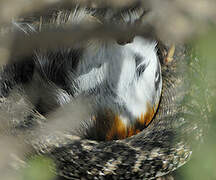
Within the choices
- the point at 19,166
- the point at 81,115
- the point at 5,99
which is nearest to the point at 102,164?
the point at 81,115

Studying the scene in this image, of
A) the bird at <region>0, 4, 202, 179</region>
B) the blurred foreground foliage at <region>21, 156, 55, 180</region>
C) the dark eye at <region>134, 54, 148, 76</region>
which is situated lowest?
the blurred foreground foliage at <region>21, 156, 55, 180</region>

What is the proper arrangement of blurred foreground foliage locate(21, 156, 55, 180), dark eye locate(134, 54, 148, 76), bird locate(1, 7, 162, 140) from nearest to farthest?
blurred foreground foliage locate(21, 156, 55, 180) < bird locate(1, 7, 162, 140) < dark eye locate(134, 54, 148, 76)

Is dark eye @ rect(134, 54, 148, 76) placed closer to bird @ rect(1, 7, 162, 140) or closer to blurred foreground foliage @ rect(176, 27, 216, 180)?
bird @ rect(1, 7, 162, 140)

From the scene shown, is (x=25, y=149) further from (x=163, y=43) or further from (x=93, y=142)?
(x=163, y=43)

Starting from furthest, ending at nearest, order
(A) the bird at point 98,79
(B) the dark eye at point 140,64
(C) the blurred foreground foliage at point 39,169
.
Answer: (B) the dark eye at point 140,64, (A) the bird at point 98,79, (C) the blurred foreground foliage at point 39,169

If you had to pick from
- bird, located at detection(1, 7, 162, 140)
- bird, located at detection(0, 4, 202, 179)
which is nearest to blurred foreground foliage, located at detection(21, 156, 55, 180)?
bird, located at detection(0, 4, 202, 179)

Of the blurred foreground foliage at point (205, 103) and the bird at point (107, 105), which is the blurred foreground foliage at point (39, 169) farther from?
the blurred foreground foliage at point (205, 103)

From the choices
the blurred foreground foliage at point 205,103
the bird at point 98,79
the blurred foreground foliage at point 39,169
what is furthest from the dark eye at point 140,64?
the blurred foreground foliage at point 39,169

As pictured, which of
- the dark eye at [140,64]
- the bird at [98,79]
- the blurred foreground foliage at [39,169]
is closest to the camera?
the blurred foreground foliage at [39,169]
